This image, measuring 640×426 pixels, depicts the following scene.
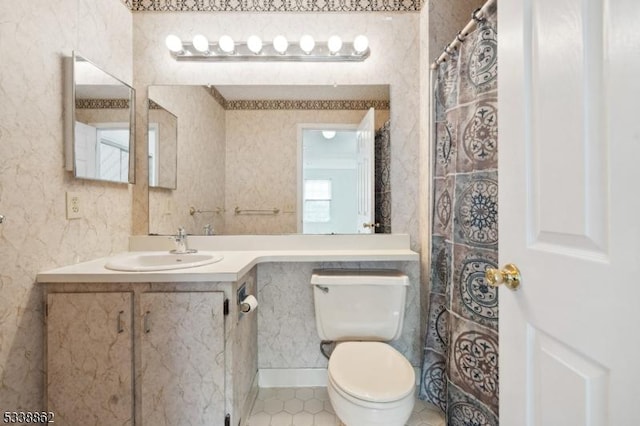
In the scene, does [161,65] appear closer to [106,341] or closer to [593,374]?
[106,341]

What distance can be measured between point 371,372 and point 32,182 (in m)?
1.54

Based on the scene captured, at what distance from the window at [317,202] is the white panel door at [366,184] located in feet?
0.59

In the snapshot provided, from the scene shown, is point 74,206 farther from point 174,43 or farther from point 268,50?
point 268,50

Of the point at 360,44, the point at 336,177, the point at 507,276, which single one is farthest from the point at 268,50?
the point at 507,276

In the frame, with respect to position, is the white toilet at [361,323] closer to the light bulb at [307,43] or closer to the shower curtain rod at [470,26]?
the shower curtain rod at [470,26]

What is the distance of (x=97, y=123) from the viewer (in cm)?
155

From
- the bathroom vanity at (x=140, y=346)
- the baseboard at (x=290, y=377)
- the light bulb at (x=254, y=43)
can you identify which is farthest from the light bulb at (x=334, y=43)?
the baseboard at (x=290, y=377)

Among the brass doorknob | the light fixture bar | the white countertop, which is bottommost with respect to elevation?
the white countertop

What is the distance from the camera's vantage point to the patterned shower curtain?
1175 mm

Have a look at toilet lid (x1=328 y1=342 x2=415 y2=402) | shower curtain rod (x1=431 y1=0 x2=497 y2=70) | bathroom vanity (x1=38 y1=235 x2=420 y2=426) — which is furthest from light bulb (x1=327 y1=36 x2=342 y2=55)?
toilet lid (x1=328 y1=342 x2=415 y2=402)

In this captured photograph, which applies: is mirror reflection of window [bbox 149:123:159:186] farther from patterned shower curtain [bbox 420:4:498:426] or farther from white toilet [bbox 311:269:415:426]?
patterned shower curtain [bbox 420:4:498:426]

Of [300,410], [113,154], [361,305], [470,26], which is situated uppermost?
[470,26]

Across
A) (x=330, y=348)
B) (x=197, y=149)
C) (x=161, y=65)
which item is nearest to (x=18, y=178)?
(x=197, y=149)

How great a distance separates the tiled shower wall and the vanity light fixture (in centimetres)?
46
